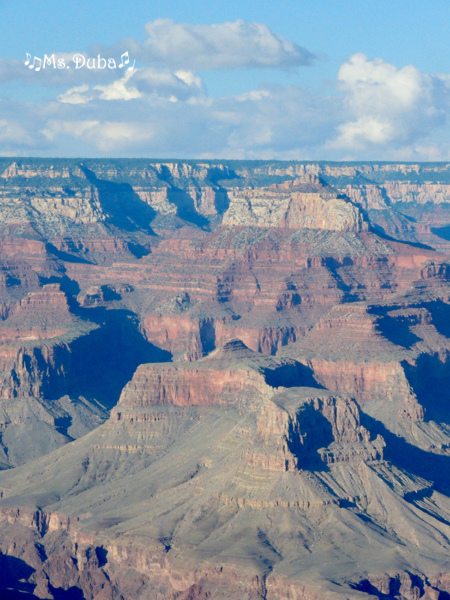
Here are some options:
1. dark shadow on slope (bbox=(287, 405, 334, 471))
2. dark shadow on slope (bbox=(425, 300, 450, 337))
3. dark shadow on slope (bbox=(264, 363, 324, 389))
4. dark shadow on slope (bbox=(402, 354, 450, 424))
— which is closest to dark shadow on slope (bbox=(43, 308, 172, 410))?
dark shadow on slope (bbox=(264, 363, 324, 389))

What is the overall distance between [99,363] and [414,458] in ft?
174

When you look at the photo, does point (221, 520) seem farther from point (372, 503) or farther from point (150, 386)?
point (150, 386)

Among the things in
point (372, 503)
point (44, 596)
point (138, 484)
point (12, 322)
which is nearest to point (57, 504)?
point (138, 484)

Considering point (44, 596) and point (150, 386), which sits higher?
point (150, 386)

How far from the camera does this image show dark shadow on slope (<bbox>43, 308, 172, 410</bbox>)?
6757 inches

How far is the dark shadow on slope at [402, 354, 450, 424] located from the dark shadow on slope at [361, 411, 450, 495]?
841cm

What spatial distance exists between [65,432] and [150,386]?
1654 centimetres

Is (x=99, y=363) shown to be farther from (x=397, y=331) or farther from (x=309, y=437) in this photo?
(x=309, y=437)

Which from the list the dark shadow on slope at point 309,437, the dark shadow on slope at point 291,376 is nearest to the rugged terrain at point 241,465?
the dark shadow on slope at point 309,437

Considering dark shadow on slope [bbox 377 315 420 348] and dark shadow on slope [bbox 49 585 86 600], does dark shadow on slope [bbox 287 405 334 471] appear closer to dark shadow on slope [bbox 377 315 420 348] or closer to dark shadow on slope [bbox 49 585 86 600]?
dark shadow on slope [bbox 49 585 86 600]

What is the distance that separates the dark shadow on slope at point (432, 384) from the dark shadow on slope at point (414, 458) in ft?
27.6

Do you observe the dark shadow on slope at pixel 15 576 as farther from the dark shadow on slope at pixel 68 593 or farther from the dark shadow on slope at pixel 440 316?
the dark shadow on slope at pixel 440 316

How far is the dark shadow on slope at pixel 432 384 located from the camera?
502 feet

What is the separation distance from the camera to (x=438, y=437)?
143000 millimetres
